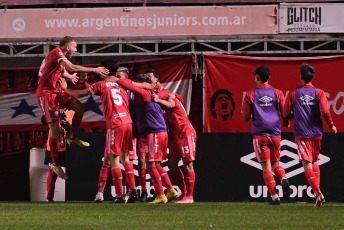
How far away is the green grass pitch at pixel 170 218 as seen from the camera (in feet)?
25.2

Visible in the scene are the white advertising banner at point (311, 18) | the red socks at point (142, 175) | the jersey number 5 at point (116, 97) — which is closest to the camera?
the jersey number 5 at point (116, 97)

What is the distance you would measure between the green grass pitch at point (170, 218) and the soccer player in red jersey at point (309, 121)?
0.73 metres

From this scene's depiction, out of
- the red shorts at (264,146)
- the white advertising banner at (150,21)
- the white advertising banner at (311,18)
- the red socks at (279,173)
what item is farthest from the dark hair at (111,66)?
the white advertising banner at (311,18)

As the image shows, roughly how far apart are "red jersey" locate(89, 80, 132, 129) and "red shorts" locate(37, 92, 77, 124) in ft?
1.50

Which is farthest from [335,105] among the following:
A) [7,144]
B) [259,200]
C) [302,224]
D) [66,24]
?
[302,224]

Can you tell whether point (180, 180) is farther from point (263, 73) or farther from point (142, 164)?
point (263, 73)

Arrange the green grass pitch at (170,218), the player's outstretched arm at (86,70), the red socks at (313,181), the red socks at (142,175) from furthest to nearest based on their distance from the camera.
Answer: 1. the red socks at (142,175)
2. the player's outstretched arm at (86,70)
3. the red socks at (313,181)
4. the green grass pitch at (170,218)

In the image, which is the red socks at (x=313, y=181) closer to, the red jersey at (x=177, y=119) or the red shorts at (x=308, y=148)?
the red shorts at (x=308, y=148)

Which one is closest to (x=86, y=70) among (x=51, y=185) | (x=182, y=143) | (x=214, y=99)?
(x=182, y=143)

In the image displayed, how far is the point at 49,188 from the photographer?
1365 centimetres

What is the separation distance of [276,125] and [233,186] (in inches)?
100

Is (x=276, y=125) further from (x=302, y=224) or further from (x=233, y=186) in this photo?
(x=302, y=224)

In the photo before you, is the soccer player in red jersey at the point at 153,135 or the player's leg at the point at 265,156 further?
the soccer player in red jersey at the point at 153,135

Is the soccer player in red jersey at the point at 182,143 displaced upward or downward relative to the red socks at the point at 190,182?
upward
